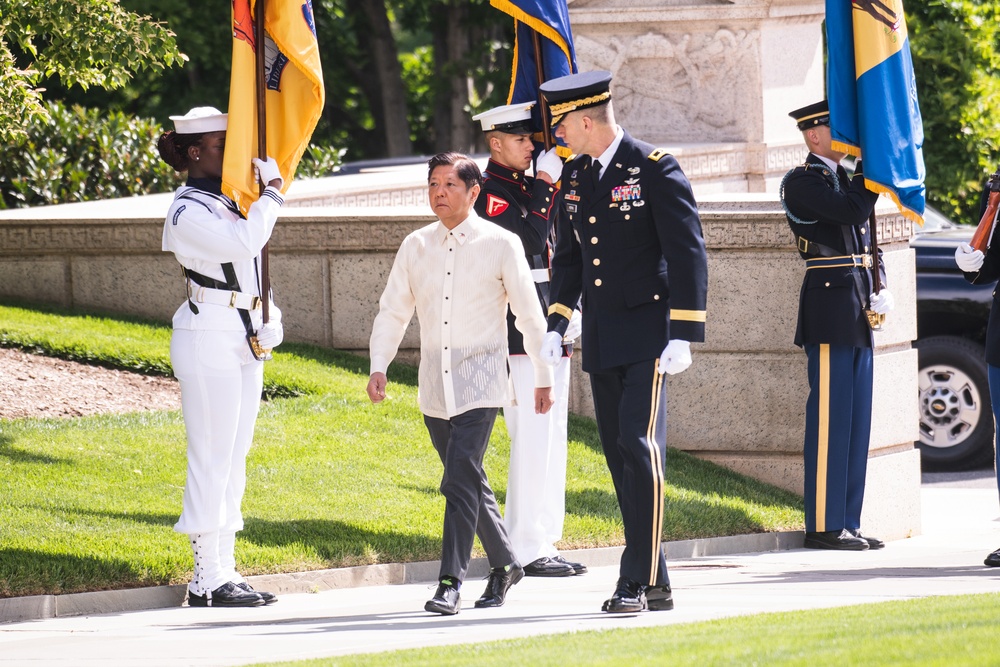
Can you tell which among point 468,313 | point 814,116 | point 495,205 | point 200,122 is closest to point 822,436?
point 814,116

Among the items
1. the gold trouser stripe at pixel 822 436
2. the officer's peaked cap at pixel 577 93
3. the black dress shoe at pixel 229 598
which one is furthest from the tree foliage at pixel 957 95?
the black dress shoe at pixel 229 598

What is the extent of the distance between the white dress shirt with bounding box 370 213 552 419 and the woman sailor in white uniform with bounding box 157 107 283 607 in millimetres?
616

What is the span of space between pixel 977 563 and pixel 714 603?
200 centimetres

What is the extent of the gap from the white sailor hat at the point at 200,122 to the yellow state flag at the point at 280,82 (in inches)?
2.6

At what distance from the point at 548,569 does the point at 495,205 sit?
179 cm

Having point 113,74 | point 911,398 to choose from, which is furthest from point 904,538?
point 113,74

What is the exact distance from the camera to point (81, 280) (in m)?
12.9

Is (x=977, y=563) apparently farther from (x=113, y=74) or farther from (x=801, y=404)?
(x=113, y=74)

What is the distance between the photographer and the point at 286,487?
9484 mm

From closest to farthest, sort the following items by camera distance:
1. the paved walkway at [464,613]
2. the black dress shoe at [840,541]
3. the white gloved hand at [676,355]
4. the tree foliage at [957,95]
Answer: the paved walkway at [464,613], the white gloved hand at [676,355], the black dress shoe at [840,541], the tree foliage at [957,95]

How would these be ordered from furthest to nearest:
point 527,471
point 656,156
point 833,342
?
1. point 833,342
2. point 527,471
3. point 656,156

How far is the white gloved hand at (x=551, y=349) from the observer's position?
755 centimetres

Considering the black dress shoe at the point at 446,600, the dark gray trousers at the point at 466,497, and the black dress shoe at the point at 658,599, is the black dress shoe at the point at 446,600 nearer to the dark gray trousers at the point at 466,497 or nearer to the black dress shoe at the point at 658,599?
the dark gray trousers at the point at 466,497

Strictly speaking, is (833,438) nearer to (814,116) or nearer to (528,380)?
(814,116)
